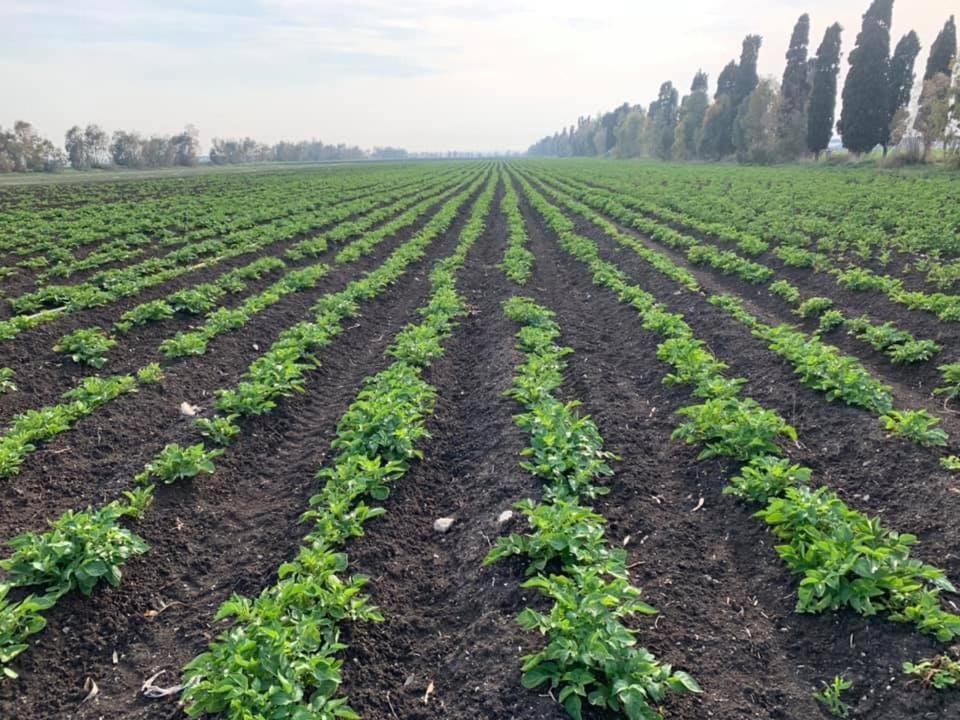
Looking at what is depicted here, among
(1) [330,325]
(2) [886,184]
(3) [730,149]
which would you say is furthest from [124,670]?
(3) [730,149]

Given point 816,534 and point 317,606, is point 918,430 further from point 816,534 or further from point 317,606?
point 317,606

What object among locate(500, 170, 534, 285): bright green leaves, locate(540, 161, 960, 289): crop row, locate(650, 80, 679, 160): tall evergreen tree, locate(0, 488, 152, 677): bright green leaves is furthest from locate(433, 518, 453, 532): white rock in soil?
locate(650, 80, 679, 160): tall evergreen tree

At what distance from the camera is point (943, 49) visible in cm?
5944

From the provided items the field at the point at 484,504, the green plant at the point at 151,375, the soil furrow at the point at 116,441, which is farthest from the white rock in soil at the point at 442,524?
the green plant at the point at 151,375

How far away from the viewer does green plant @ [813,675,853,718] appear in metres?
3.63

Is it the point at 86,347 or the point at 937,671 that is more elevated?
the point at 86,347

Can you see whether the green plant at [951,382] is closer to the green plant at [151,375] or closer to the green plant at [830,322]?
the green plant at [830,322]

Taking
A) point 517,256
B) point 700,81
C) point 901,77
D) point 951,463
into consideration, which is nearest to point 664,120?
point 700,81

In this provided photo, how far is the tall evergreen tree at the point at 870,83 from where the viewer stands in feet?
186

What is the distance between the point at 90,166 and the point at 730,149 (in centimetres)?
10744

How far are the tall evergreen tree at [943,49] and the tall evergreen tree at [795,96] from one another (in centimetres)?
1164

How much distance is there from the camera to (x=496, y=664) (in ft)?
13.4

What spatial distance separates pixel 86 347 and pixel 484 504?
8.00 meters

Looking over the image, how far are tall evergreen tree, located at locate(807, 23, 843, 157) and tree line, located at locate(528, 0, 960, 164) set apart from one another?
3.8 inches
